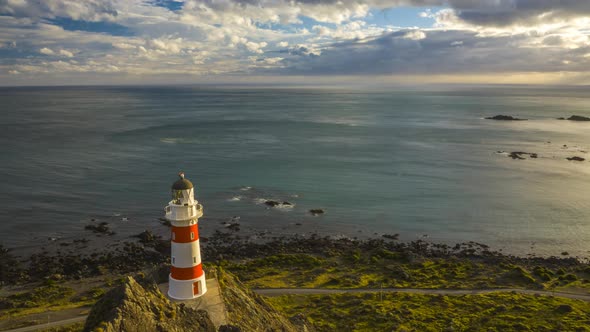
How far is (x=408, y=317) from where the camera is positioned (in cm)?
3331

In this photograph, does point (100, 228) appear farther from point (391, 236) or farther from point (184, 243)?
point (391, 236)

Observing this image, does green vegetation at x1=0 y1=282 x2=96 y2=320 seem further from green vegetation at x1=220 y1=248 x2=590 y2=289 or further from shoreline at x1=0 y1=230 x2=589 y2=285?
green vegetation at x1=220 y1=248 x2=590 y2=289

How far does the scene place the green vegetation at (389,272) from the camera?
41.2 metres

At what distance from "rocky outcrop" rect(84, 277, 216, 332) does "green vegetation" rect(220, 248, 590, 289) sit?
799 inches

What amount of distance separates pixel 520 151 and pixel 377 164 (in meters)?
44.7

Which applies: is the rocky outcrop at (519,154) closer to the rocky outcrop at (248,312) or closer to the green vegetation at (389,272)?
the green vegetation at (389,272)

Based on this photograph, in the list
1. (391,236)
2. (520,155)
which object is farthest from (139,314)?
(520,155)

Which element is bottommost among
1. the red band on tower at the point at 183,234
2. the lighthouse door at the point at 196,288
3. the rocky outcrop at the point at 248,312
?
the rocky outcrop at the point at 248,312

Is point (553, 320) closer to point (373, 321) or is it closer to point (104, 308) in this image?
point (373, 321)

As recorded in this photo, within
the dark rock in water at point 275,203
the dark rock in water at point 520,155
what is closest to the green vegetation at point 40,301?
the dark rock in water at point 275,203

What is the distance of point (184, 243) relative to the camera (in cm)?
2148

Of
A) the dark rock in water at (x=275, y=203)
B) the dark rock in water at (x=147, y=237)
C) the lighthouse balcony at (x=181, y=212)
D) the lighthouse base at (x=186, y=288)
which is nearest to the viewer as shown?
the lighthouse balcony at (x=181, y=212)

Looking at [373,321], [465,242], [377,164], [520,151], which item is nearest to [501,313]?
[373,321]

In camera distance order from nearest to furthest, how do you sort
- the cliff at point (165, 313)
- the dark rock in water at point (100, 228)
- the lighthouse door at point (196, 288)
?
the cliff at point (165, 313)
the lighthouse door at point (196, 288)
the dark rock in water at point (100, 228)
